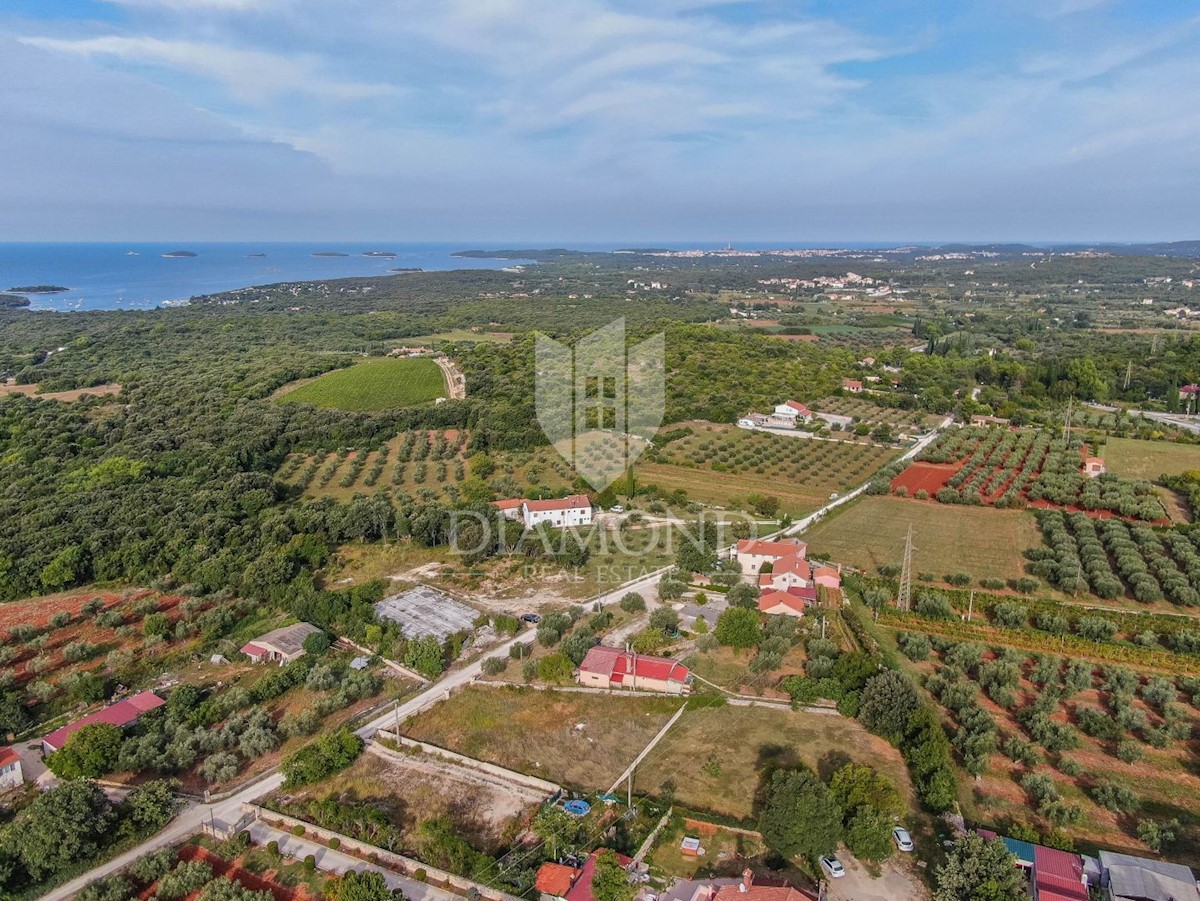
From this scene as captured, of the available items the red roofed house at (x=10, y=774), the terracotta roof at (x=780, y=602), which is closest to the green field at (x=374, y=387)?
the red roofed house at (x=10, y=774)

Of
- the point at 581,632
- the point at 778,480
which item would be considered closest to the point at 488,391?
the point at 778,480

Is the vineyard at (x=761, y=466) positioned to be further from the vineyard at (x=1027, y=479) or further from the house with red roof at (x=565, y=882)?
the house with red roof at (x=565, y=882)

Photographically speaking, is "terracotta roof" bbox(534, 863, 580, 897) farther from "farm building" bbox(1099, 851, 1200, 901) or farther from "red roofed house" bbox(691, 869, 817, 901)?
"farm building" bbox(1099, 851, 1200, 901)

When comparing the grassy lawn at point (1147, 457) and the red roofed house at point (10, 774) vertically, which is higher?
the grassy lawn at point (1147, 457)

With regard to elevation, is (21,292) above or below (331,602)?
above

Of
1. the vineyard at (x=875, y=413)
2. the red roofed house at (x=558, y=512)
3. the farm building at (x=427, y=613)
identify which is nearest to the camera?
the farm building at (x=427, y=613)

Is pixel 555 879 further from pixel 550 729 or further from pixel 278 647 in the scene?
pixel 278 647

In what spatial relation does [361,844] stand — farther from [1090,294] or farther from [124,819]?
[1090,294]
